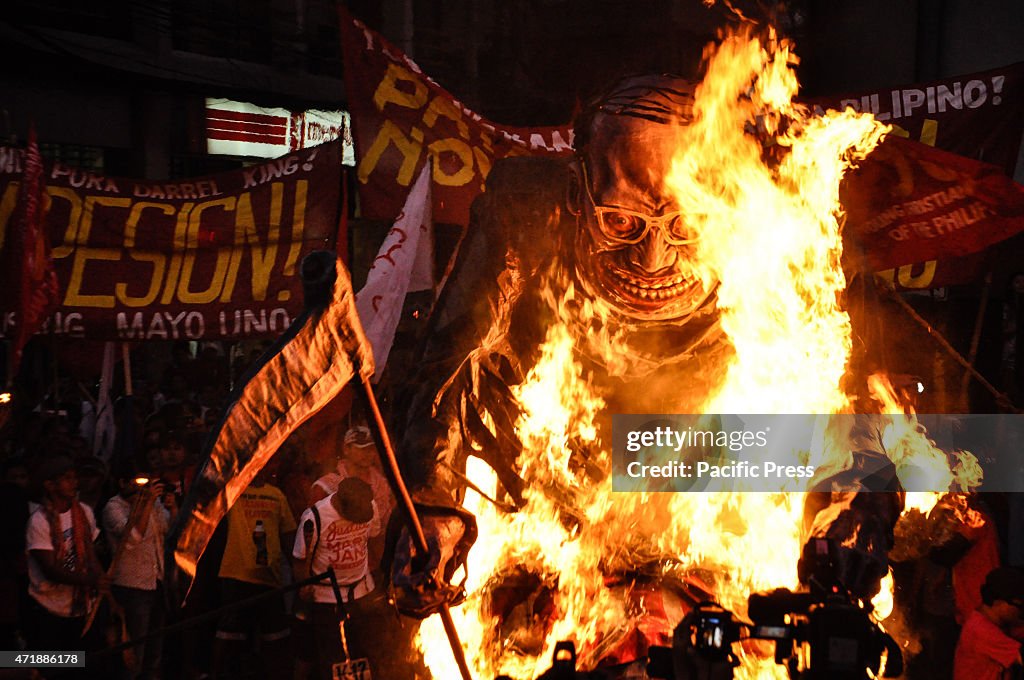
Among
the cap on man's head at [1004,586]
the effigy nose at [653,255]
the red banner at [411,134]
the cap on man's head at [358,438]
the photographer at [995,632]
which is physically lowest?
the photographer at [995,632]

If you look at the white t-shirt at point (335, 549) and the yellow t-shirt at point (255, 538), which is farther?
the yellow t-shirt at point (255, 538)

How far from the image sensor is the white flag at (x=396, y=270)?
307 inches

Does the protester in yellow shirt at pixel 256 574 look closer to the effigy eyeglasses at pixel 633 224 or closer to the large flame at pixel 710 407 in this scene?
the large flame at pixel 710 407

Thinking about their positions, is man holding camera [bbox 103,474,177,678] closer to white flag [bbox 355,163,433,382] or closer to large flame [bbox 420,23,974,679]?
white flag [bbox 355,163,433,382]

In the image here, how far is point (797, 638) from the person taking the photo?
3.54 metres

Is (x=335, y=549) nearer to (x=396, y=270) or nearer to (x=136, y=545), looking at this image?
(x=136, y=545)

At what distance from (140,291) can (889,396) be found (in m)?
6.71

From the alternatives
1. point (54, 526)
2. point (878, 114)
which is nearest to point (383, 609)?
point (54, 526)

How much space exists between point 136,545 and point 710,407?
15.2 ft

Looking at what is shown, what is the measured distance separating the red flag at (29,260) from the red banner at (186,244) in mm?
693

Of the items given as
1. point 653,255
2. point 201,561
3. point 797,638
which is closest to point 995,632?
point 653,255

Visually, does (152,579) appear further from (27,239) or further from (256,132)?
(256,132)

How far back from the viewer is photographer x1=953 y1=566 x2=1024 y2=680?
6.36 meters

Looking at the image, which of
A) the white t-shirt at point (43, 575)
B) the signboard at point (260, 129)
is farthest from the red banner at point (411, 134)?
the signboard at point (260, 129)
